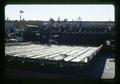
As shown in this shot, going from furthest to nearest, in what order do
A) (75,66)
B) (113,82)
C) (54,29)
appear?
(54,29), (75,66), (113,82)

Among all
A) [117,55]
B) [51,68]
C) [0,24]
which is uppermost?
[0,24]

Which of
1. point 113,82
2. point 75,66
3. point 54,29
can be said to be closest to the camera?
point 113,82

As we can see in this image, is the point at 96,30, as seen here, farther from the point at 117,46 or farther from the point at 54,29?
the point at 117,46

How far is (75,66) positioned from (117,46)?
6.42 ft

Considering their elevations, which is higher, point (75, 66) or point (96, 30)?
point (96, 30)

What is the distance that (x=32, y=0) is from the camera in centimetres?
196

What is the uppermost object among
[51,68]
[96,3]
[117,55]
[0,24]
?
[96,3]

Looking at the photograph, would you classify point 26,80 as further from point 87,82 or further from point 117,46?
point 117,46

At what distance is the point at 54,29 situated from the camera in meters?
6.78

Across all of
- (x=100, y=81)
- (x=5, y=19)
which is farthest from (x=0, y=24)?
(x=100, y=81)

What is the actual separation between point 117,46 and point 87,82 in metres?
0.39

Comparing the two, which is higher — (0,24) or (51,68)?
(0,24)

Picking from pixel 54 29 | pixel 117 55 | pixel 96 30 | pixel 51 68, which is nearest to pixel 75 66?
pixel 51 68

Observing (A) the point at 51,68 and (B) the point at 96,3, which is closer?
(B) the point at 96,3
